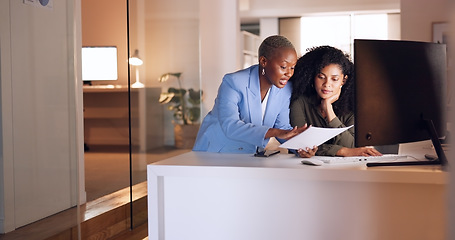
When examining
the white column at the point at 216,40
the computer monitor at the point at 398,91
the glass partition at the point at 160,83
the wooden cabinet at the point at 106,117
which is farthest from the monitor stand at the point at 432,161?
the wooden cabinet at the point at 106,117

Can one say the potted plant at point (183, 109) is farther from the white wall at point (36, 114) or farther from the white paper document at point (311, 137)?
the white paper document at point (311, 137)

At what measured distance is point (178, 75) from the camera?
6223mm

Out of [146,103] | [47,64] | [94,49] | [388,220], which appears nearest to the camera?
[388,220]

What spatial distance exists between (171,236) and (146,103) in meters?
3.14

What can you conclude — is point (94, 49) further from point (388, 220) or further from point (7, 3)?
point (388, 220)

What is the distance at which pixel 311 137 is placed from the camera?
2.36 metres

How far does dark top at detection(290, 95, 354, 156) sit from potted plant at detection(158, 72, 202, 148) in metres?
2.95

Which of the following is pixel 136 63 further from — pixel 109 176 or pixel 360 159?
pixel 360 159

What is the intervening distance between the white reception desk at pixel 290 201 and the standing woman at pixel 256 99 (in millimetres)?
518

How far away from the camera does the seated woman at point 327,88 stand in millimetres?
2828

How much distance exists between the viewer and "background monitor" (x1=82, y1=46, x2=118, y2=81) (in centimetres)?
890

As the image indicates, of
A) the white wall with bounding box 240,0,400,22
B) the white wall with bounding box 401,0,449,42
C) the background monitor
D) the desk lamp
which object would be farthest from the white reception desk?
the white wall with bounding box 240,0,400,22

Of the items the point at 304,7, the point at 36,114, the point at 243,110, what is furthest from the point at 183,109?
the point at 304,7

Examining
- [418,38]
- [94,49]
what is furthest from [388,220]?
[94,49]
